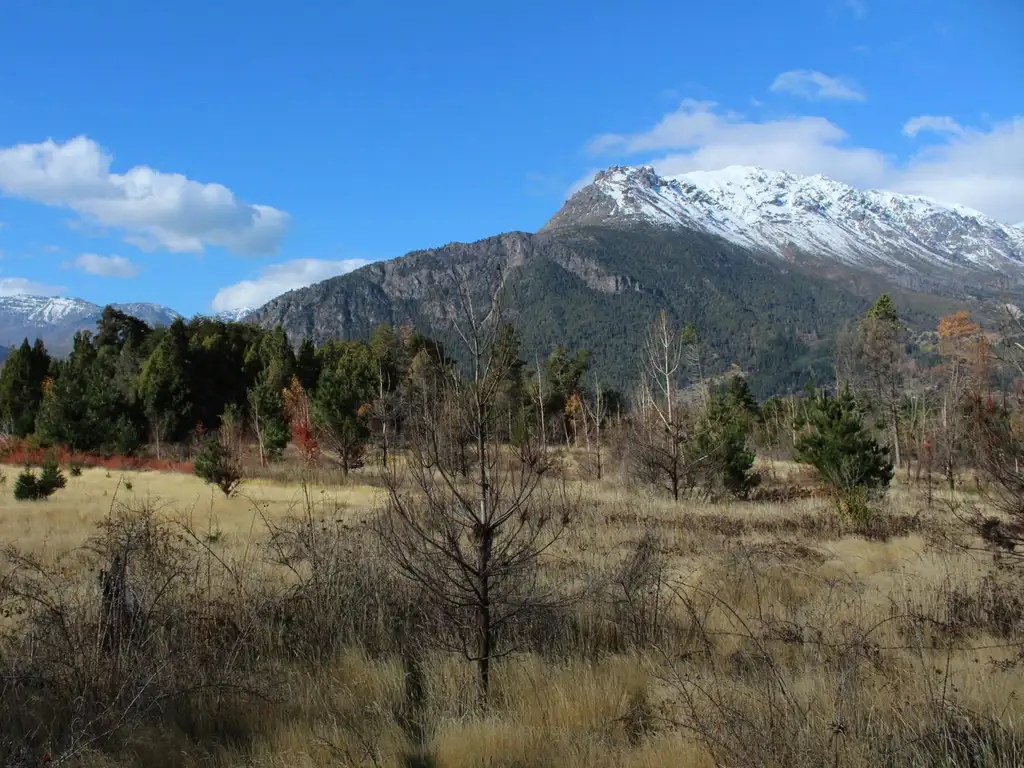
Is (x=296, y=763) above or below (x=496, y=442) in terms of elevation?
below

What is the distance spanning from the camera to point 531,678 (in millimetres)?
4539

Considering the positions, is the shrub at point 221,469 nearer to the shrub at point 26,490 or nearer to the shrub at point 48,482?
the shrub at point 48,482

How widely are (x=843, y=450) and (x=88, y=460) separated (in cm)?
3161

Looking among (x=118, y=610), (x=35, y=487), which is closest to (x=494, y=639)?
(x=118, y=610)

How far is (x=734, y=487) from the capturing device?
20.1 meters

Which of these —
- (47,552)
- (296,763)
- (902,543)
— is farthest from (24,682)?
(902,543)

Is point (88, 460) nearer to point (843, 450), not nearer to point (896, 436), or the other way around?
point (843, 450)

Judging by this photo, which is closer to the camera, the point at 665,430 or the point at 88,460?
the point at 665,430

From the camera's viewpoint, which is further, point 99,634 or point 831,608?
point 831,608

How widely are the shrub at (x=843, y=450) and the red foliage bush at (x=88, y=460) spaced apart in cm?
2398

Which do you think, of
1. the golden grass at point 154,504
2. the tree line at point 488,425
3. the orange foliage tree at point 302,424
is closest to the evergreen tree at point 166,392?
the tree line at point 488,425

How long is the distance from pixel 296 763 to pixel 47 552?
32.2 feet

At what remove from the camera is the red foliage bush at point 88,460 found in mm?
30281

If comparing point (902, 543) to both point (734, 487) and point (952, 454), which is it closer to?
point (734, 487)
